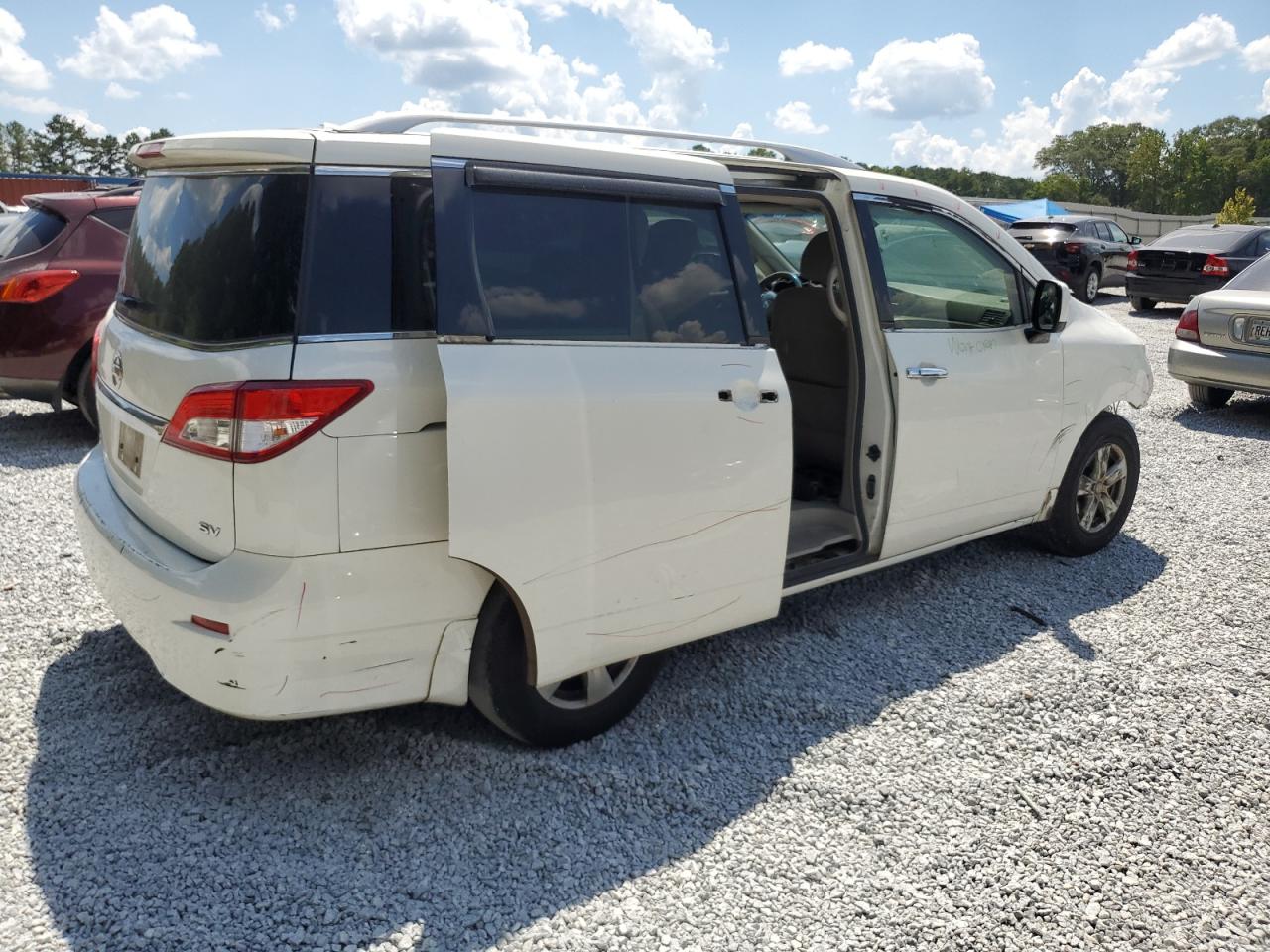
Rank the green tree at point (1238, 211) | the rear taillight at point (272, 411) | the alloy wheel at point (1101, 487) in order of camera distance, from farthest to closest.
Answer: the green tree at point (1238, 211) < the alloy wheel at point (1101, 487) < the rear taillight at point (272, 411)

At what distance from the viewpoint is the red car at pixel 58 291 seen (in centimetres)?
663

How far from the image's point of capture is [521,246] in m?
2.84

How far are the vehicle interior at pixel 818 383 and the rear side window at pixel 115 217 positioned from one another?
476 centimetres

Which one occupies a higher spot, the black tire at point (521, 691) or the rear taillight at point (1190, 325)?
the rear taillight at point (1190, 325)

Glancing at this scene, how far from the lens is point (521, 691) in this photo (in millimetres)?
3055

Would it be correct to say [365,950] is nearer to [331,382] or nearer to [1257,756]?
[331,382]

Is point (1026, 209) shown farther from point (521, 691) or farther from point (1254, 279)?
point (521, 691)

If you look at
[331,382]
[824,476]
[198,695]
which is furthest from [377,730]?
[824,476]

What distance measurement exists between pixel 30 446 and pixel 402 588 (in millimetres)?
5745

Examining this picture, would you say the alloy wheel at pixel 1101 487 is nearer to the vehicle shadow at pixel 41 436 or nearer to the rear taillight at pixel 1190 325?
the rear taillight at pixel 1190 325

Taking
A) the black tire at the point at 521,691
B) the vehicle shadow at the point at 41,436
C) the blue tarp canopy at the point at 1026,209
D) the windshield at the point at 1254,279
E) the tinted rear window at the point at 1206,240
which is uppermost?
the blue tarp canopy at the point at 1026,209

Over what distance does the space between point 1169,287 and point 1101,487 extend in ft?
41.3

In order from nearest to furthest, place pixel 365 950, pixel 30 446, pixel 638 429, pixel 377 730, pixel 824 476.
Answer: pixel 365 950, pixel 638 429, pixel 377 730, pixel 824 476, pixel 30 446

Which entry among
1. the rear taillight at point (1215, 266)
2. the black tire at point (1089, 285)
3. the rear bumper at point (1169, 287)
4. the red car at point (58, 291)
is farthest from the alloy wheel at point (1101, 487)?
the black tire at point (1089, 285)
